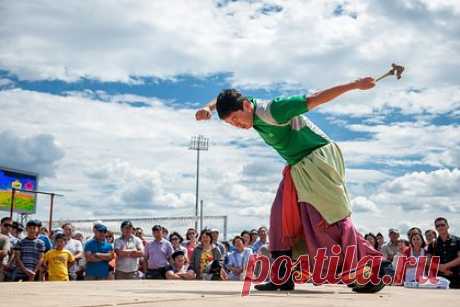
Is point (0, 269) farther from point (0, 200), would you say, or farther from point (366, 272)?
point (0, 200)

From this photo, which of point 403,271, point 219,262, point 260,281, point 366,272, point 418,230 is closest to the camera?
point 366,272

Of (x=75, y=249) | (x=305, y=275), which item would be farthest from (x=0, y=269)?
(x=305, y=275)

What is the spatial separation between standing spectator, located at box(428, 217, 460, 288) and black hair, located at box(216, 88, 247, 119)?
5.51 meters

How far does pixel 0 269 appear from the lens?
33.1 feet

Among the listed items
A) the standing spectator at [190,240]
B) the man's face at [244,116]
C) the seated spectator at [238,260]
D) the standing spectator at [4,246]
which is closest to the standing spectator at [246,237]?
the seated spectator at [238,260]

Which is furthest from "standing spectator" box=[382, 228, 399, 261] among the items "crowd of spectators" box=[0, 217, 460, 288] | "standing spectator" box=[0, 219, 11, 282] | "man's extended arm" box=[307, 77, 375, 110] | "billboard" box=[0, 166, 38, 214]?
"billboard" box=[0, 166, 38, 214]

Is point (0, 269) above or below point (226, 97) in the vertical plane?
below

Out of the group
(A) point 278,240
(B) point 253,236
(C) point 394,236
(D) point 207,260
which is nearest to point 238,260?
(D) point 207,260

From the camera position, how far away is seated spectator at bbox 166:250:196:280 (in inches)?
424

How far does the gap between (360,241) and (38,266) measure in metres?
7.36

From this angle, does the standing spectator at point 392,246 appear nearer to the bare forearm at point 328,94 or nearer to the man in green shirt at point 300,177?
the man in green shirt at point 300,177

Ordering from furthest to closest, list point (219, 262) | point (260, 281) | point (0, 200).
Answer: point (0, 200) → point (219, 262) → point (260, 281)

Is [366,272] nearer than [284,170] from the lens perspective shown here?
Yes

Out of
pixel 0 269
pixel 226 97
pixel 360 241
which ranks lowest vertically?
pixel 0 269
